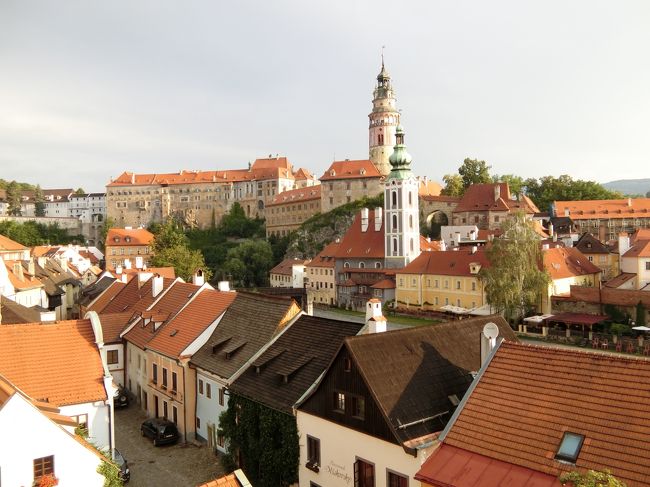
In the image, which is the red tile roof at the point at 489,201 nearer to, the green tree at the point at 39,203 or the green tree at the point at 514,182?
the green tree at the point at 514,182

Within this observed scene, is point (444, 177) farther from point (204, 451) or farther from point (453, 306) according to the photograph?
point (204, 451)

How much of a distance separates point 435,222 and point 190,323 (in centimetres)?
7461

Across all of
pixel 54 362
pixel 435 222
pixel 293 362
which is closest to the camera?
pixel 54 362

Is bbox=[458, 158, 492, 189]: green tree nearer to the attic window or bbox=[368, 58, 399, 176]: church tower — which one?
bbox=[368, 58, 399, 176]: church tower

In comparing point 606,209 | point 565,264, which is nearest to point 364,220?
point 565,264

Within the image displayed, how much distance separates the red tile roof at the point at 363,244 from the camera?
2992 inches

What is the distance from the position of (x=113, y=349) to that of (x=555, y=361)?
2507cm

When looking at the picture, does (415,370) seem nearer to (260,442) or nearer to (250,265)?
(260,442)

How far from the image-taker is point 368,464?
48.4 feet

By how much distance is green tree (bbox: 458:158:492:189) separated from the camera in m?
108

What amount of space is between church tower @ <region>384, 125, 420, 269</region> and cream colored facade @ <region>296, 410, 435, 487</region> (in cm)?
5608

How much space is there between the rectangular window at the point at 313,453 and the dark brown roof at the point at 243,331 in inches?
221

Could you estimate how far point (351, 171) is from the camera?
11056cm

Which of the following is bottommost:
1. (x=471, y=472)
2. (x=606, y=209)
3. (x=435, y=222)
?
(x=471, y=472)
